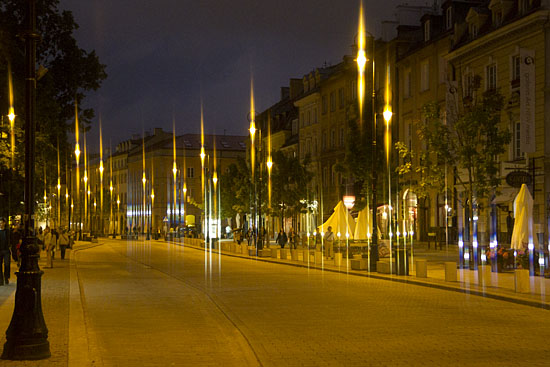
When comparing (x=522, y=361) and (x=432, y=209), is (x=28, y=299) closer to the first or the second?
(x=522, y=361)

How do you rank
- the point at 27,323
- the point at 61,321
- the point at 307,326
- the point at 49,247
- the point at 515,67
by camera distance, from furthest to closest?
the point at 515,67
the point at 49,247
the point at 61,321
the point at 307,326
the point at 27,323

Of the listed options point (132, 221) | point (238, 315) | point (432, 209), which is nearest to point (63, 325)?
point (238, 315)

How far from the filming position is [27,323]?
1004cm

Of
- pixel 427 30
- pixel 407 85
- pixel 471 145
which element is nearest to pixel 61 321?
pixel 471 145

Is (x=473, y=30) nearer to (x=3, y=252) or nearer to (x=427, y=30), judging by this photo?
(x=427, y=30)

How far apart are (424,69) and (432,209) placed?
360 inches

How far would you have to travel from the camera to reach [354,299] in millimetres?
17812

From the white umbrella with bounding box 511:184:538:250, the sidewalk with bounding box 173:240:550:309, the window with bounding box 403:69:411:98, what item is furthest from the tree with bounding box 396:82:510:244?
the window with bounding box 403:69:411:98

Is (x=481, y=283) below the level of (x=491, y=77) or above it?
below

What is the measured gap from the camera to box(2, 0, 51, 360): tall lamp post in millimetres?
9977

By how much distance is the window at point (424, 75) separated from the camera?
173ft

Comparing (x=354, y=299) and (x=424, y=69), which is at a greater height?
(x=424, y=69)

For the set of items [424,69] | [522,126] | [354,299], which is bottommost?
[354,299]

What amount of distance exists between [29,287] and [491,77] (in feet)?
123
